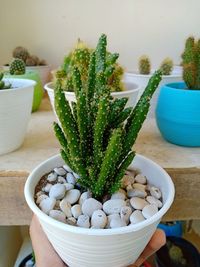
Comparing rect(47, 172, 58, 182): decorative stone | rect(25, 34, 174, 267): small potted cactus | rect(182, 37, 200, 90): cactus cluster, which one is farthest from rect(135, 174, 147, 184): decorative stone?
rect(182, 37, 200, 90): cactus cluster

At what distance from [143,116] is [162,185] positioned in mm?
97

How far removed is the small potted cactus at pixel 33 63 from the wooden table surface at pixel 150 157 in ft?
1.14

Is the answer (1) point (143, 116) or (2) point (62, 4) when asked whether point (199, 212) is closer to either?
(1) point (143, 116)

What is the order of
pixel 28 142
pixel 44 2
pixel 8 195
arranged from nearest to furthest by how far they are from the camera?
pixel 8 195 < pixel 28 142 < pixel 44 2

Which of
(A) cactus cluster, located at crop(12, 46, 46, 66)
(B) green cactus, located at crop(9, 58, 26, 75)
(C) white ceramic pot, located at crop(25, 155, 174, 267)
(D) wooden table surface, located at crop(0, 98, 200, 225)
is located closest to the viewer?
(C) white ceramic pot, located at crop(25, 155, 174, 267)

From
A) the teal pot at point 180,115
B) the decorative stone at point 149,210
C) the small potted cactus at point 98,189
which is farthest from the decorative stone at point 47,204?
the teal pot at point 180,115

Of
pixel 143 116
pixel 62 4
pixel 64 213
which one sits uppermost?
pixel 62 4

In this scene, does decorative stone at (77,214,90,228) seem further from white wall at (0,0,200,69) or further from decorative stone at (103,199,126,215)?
white wall at (0,0,200,69)

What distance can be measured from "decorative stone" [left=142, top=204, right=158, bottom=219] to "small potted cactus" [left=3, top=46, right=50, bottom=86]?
23.6 inches

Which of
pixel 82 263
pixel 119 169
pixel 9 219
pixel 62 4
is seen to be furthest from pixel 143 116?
pixel 62 4

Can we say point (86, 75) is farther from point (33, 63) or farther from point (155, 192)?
point (33, 63)

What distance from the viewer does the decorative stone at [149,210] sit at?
0.29 metres

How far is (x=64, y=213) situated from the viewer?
0.30m

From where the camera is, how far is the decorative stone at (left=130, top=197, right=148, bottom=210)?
11.8 inches
